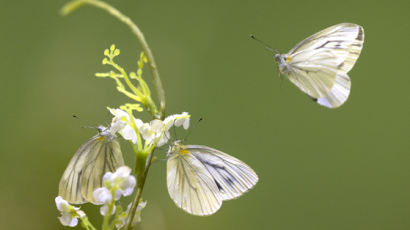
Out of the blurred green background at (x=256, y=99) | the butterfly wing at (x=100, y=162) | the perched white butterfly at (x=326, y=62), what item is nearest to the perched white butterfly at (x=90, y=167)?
the butterfly wing at (x=100, y=162)

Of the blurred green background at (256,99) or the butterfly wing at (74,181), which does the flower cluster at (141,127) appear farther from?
the blurred green background at (256,99)

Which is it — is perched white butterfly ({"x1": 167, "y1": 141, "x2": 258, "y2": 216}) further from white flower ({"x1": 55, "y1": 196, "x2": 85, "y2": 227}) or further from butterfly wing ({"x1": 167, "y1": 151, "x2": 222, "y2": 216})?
white flower ({"x1": 55, "y1": 196, "x2": 85, "y2": 227})

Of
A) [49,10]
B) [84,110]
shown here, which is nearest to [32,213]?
[84,110]

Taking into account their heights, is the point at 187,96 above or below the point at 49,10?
below

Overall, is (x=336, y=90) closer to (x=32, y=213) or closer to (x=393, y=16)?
(x=32, y=213)

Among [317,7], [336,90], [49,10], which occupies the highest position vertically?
[49,10]

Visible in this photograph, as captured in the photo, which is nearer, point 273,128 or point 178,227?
point 178,227
